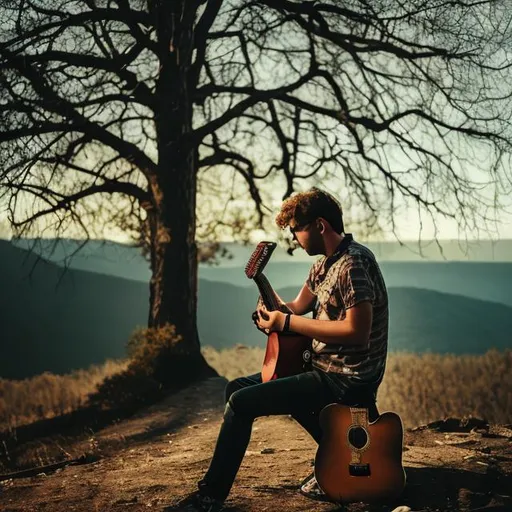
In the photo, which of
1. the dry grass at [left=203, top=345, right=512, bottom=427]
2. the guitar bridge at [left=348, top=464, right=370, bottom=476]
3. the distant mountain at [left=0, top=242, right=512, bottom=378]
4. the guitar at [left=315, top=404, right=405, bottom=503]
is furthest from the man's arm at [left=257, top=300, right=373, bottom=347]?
the distant mountain at [left=0, top=242, right=512, bottom=378]

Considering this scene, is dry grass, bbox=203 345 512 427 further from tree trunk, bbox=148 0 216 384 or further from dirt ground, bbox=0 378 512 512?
dirt ground, bbox=0 378 512 512

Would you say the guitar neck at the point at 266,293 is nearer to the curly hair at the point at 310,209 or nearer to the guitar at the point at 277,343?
the guitar at the point at 277,343

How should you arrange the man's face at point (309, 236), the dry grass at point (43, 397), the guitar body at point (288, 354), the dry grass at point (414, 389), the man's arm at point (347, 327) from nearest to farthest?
the man's arm at point (347, 327) < the man's face at point (309, 236) < the guitar body at point (288, 354) < the dry grass at point (414, 389) < the dry grass at point (43, 397)

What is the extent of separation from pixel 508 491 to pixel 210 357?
13.6m

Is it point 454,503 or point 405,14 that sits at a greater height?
point 405,14

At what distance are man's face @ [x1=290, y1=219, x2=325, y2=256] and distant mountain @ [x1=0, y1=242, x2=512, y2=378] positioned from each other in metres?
21.2

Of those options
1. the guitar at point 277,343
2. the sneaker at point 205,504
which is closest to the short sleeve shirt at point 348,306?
the guitar at point 277,343

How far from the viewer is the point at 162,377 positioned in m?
12.4

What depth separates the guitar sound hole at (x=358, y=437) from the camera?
430 centimetres

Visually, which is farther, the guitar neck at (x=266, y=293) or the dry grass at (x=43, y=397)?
the dry grass at (x=43, y=397)

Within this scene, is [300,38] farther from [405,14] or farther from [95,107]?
[95,107]

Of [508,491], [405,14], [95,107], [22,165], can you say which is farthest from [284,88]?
[508,491]

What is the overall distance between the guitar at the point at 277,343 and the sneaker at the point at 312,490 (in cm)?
98

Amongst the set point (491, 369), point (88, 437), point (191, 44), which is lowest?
point (88, 437)
